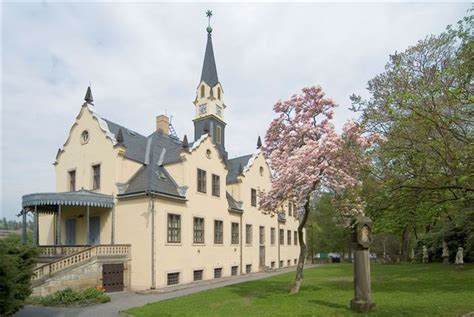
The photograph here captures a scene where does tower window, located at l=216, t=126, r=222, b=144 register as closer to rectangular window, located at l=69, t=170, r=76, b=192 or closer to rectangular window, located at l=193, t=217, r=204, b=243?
rectangular window, located at l=193, t=217, r=204, b=243

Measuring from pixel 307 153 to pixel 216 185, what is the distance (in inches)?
501

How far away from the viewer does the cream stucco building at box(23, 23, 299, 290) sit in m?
21.3

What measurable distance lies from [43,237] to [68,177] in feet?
16.9

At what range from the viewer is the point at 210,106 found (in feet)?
112

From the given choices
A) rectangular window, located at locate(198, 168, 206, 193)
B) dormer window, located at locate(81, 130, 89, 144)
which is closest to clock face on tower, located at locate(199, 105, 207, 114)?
rectangular window, located at locate(198, 168, 206, 193)

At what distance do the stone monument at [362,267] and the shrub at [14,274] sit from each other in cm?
985

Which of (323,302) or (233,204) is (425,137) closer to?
(323,302)

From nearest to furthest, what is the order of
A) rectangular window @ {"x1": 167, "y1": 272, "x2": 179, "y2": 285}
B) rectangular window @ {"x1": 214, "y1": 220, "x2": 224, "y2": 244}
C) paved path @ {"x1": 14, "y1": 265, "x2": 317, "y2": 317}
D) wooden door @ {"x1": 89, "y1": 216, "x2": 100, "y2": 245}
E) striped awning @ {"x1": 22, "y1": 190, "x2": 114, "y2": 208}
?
paved path @ {"x1": 14, "y1": 265, "x2": 317, "y2": 317}
striped awning @ {"x1": 22, "y1": 190, "x2": 114, "y2": 208}
rectangular window @ {"x1": 167, "y1": 272, "x2": 179, "y2": 285}
wooden door @ {"x1": 89, "y1": 216, "x2": 100, "y2": 245}
rectangular window @ {"x1": 214, "y1": 220, "x2": 224, "y2": 244}

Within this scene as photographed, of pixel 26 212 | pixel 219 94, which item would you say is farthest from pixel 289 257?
pixel 26 212

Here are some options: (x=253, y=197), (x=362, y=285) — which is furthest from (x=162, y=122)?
(x=362, y=285)

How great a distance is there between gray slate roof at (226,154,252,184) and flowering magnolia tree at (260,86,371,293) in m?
14.4

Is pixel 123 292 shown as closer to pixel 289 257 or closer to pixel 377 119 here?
pixel 377 119

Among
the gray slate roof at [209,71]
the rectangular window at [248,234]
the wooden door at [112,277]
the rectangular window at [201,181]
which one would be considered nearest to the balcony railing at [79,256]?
the wooden door at [112,277]

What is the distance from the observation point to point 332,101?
17.2 metres
